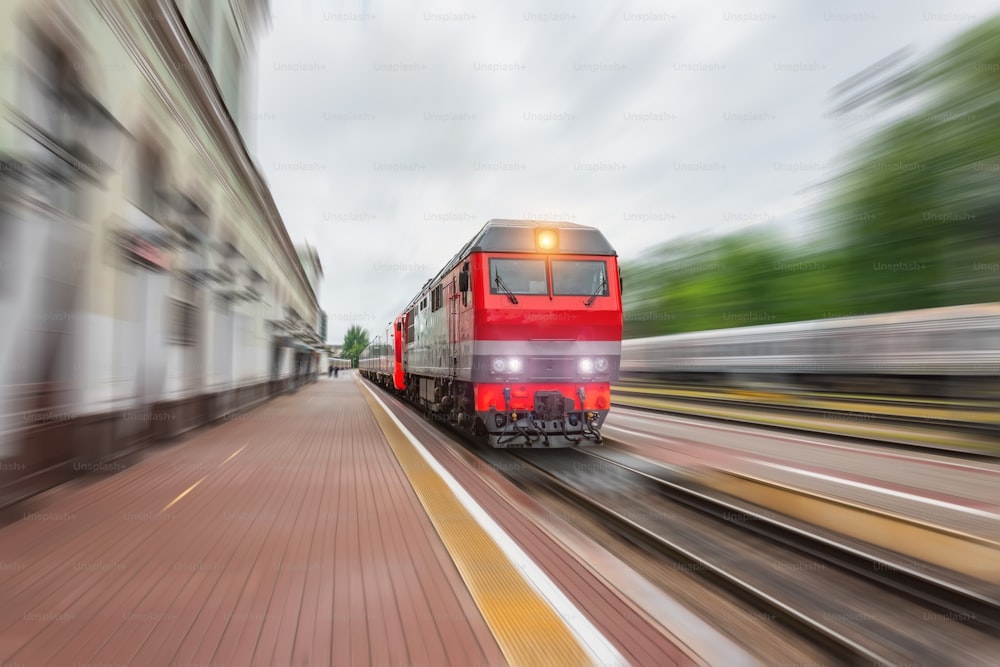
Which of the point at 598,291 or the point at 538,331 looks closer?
the point at 538,331

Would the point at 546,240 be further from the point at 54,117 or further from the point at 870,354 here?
the point at 870,354

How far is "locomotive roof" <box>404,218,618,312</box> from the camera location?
8.59 m

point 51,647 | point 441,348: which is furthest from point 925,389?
point 51,647

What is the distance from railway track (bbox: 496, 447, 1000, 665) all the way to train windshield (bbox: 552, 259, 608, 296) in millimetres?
3269

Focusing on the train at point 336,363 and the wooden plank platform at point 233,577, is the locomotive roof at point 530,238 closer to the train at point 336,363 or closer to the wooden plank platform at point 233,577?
the wooden plank platform at point 233,577

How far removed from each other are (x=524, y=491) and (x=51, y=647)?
183 inches

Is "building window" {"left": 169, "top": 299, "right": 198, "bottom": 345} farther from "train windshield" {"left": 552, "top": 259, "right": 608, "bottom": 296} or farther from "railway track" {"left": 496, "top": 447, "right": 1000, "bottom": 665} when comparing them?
"railway track" {"left": 496, "top": 447, "right": 1000, "bottom": 665}

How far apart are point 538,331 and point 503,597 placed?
522 centimetres

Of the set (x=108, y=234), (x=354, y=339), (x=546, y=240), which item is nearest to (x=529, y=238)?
(x=546, y=240)

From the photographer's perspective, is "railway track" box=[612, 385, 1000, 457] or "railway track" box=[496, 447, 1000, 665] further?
"railway track" box=[612, 385, 1000, 457]

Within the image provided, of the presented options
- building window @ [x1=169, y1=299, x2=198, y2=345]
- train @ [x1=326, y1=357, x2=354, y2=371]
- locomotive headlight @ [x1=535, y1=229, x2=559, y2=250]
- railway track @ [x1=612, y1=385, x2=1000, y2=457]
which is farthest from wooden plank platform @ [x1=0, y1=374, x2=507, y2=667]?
train @ [x1=326, y1=357, x2=354, y2=371]

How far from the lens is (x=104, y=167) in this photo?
294 inches

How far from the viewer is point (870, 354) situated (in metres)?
15.2

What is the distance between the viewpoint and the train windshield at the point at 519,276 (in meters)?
8.42
